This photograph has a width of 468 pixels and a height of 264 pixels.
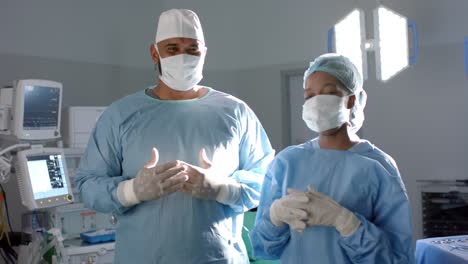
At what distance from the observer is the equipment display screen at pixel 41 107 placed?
280cm

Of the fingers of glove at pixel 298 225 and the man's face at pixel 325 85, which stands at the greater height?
the man's face at pixel 325 85

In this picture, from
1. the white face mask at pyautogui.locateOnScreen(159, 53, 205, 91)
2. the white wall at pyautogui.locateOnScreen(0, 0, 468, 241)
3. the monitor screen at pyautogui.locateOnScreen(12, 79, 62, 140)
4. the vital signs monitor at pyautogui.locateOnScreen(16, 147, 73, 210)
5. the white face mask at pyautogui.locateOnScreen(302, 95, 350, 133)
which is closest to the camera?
the white face mask at pyautogui.locateOnScreen(302, 95, 350, 133)

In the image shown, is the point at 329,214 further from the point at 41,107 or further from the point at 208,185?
the point at 41,107

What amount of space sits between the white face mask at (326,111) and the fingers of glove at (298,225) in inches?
11.0

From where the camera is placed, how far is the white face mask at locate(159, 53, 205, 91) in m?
1.62

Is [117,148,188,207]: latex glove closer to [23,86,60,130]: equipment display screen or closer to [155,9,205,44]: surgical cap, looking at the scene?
[155,9,205,44]: surgical cap

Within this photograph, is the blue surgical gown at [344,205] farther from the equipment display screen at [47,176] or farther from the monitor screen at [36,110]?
the monitor screen at [36,110]

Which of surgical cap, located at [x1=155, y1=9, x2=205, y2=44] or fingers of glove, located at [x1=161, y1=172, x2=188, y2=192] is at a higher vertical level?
surgical cap, located at [x1=155, y1=9, x2=205, y2=44]

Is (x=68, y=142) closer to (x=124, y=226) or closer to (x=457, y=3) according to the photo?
(x=124, y=226)

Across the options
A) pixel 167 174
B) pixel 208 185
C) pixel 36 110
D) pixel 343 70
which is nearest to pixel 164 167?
pixel 167 174

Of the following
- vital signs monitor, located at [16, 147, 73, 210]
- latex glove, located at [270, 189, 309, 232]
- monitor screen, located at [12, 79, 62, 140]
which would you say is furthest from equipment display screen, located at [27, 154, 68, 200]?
latex glove, located at [270, 189, 309, 232]

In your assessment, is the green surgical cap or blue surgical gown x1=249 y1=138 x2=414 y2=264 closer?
blue surgical gown x1=249 y1=138 x2=414 y2=264

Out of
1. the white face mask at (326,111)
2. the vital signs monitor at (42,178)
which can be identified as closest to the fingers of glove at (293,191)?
the white face mask at (326,111)

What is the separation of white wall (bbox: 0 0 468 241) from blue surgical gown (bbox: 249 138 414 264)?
2590 millimetres
